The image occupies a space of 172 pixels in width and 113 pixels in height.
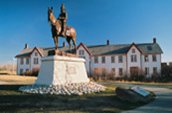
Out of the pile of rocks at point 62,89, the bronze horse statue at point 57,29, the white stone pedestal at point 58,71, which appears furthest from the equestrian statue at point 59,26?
the pile of rocks at point 62,89

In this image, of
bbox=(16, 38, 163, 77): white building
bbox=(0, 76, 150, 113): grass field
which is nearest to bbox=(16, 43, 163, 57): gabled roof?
bbox=(16, 38, 163, 77): white building

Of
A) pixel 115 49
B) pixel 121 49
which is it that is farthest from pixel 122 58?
pixel 115 49

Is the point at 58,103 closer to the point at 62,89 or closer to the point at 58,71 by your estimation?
the point at 62,89

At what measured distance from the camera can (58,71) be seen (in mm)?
14164

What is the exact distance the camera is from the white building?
45469 millimetres

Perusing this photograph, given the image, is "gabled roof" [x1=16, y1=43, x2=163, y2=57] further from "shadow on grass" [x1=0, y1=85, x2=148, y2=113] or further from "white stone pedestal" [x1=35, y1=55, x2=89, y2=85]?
"shadow on grass" [x1=0, y1=85, x2=148, y2=113]

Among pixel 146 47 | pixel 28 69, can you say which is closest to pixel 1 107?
pixel 146 47

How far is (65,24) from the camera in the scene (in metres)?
16.0

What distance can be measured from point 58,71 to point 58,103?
3.89m

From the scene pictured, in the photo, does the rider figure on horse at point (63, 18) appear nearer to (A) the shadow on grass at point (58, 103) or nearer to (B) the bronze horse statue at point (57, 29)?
(B) the bronze horse statue at point (57, 29)

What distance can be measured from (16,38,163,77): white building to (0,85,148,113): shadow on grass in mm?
33654

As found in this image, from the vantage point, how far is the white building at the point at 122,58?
4547cm

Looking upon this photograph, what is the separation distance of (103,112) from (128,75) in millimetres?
37251

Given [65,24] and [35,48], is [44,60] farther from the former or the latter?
[35,48]
